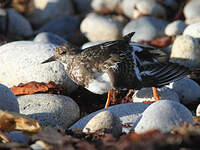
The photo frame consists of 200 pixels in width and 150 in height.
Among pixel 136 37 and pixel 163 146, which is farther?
pixel 136 37

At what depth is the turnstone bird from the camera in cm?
507

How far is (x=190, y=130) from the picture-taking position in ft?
9.25

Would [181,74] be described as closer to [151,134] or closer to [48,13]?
[151,134]

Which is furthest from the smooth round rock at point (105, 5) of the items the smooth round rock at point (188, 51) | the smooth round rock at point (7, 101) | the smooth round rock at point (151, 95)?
the smooth round rock at point (7, 101)

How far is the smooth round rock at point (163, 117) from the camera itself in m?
3.44

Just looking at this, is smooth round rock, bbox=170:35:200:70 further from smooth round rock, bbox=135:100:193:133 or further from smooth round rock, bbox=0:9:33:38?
smooth round rock, bbox=0:9:33:38

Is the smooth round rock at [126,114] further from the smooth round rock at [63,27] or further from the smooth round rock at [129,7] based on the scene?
the smooth round rock at [129,7]

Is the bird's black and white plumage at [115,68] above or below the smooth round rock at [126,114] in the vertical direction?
above

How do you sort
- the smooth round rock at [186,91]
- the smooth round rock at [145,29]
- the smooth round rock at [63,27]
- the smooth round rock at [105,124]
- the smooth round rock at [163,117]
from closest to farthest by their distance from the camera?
the smooth round rock at [163,117], the smooth round rock at [105,124], the smooth round rock at [186,91], the smooth round rock at [145,29], the smooth round rock at [63,27]

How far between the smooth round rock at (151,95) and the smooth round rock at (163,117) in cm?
195

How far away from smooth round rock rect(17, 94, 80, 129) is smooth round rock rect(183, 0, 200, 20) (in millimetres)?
5814

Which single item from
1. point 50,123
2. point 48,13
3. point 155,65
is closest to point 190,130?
point 50,123

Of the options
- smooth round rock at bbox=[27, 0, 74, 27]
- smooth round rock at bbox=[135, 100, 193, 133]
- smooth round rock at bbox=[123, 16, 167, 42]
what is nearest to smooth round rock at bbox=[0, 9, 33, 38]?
smooth round rock at bbox=[27, 0, 74, 27]

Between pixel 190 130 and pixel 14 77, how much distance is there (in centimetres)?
398
